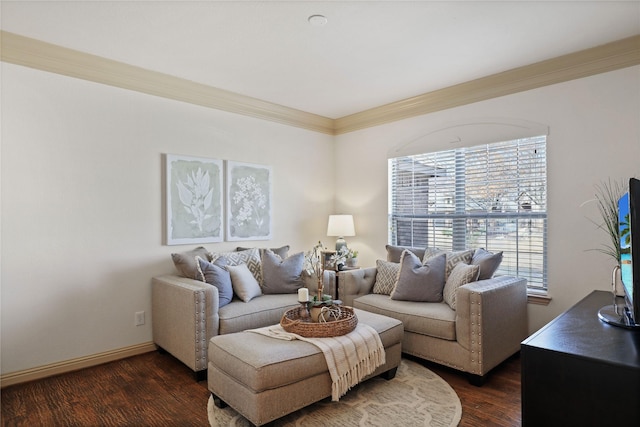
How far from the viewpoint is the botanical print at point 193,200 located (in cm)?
363

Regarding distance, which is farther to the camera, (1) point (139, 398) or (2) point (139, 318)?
(2) point (139, 318)

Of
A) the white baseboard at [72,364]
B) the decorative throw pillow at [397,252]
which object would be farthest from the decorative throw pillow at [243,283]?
the decorative throw pillow at [397,252]

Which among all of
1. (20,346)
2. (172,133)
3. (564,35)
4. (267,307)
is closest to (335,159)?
(172,133)

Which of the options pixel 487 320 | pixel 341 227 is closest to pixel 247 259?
pixel 341 227

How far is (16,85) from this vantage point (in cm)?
284

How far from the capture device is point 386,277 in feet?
12.3

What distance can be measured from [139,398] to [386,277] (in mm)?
2283

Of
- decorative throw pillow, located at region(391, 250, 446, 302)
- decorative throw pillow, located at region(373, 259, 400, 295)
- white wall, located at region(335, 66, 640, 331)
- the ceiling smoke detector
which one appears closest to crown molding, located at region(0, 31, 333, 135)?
the ceiling smoke detector

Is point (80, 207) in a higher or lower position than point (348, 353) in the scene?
higher

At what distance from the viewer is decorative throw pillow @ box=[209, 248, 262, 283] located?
3.64 m

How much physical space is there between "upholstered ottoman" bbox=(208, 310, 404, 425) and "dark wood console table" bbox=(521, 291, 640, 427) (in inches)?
44.5

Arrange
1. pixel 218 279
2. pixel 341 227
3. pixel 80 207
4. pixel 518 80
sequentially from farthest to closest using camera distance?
1. pixel 341 227
2. pixel 518 80
3. pixel 218 279
4. pixel 80 207

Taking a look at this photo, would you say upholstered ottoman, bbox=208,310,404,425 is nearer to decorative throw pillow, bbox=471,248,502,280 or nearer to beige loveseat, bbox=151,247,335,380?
beige loveseat, bbox=151,247,335,380

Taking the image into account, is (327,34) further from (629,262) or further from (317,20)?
(629,262)
